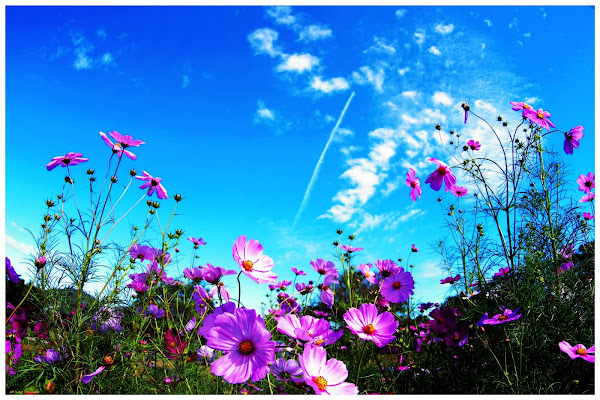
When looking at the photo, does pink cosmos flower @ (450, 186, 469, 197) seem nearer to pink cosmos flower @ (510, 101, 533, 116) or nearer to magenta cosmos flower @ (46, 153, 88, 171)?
pink cosmos flower @ (510, 101, 533, 116)

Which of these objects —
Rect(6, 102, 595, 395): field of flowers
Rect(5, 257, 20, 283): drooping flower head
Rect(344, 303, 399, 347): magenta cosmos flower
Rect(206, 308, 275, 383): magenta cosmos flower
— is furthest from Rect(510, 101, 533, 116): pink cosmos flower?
Rect(5, 257, 20, 283): drooping flower head

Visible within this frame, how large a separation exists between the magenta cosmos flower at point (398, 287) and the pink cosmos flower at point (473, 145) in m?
0.97

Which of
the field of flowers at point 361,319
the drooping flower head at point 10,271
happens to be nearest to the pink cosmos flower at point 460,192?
the field of flowers at point 361,319

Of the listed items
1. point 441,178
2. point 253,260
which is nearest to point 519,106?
point 441,178

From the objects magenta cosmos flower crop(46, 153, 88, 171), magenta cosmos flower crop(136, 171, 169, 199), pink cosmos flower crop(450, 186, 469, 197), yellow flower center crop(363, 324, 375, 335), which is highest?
pink cosmos flower crop(450, 186, 469, 197)

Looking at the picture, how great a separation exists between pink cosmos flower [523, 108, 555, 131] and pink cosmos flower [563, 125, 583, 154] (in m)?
0.09

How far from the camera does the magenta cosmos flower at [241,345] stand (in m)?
0.83

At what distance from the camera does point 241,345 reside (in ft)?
2.85

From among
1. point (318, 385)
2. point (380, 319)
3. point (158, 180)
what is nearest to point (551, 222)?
point (380, 319)

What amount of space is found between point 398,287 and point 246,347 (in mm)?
1014

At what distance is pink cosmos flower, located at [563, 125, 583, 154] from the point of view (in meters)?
2.00

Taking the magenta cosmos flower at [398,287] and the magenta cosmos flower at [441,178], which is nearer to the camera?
the magenta cosmos flower at [398,287]

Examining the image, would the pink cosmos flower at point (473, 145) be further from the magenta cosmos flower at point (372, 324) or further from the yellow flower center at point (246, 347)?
the yellow flower center at point (246, 347)
